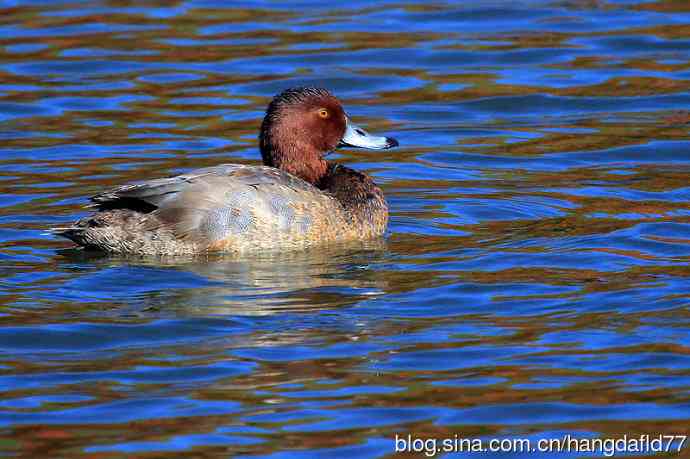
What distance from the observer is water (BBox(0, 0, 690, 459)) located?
614 centimetres

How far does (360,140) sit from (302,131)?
1.89 ft

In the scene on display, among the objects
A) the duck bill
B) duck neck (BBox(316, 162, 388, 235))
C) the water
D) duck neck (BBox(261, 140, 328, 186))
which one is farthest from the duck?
the duck bill

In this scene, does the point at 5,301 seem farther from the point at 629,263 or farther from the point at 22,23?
the point at 22,23

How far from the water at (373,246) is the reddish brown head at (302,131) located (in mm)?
816

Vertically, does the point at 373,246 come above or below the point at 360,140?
below

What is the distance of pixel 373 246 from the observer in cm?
936

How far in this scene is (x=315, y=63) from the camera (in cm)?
1474

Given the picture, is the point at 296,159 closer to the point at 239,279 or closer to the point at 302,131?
the point at 302,131

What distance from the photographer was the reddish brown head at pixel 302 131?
9.66 meters

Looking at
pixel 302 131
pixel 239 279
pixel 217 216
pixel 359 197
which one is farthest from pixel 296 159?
pixel 239 279

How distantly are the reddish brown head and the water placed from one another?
0.82 meters

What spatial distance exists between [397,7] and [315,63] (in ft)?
7.67

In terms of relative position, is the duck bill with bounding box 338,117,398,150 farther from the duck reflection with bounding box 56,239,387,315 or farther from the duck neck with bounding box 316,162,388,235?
the duck reflection with bounding box 56,239,387,315

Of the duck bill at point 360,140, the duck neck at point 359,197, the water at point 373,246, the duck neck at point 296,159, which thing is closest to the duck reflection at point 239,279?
the water at point 373,246
